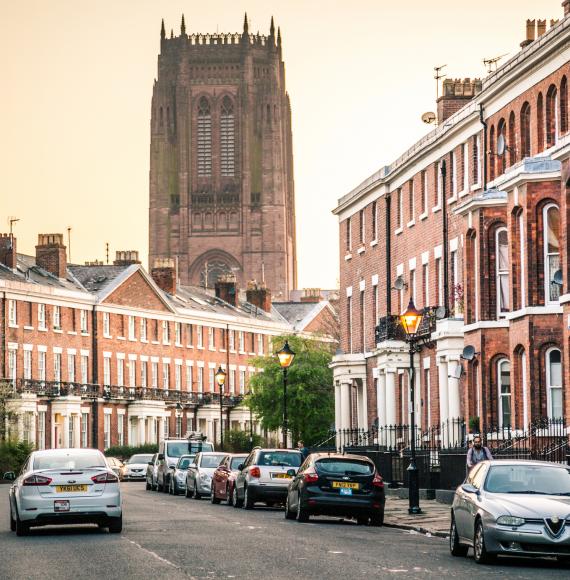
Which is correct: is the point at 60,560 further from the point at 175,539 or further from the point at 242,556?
the point at 175,539

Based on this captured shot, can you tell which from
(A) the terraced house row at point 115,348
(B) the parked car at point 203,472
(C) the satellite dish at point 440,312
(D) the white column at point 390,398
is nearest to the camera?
(C) the satellite dish at point 440,312

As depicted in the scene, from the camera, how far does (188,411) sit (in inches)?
4695

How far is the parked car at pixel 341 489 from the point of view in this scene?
3359 cm

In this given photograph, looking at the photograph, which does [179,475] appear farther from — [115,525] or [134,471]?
[134,471]

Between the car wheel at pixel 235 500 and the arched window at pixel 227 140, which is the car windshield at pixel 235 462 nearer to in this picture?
the car wheel at pixel 235 500

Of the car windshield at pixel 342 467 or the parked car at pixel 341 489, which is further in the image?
the car windshield at pixel 342 467

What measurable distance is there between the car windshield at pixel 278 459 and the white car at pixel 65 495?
1089cm

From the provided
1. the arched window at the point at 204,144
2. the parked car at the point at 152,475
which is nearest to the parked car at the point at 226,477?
the parked car at the point at 152,475

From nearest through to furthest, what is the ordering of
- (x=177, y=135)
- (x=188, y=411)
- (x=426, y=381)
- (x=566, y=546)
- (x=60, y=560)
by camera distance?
(x=566, y=546) < (x=60, y=560) < (x=426, y=381) < (x=188, y=411) < (x=177, y=135)

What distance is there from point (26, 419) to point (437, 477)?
54395mm

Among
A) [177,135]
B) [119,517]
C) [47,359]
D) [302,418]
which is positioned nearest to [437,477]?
[119,517]

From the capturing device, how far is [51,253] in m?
106

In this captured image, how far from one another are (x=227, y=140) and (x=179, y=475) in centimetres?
11853

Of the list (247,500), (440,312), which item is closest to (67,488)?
(247,500)
